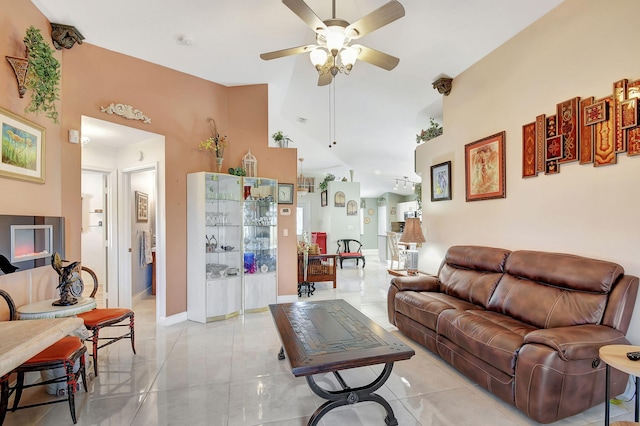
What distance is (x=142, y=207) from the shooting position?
5.05 m

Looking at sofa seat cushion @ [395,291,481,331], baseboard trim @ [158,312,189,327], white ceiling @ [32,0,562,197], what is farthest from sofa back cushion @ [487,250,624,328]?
baseboard trim @ [158,312,189,327]

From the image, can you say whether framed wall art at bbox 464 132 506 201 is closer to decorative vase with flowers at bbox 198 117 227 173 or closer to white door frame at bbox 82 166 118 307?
decorative vase with flowers at bbox 198 117 227 173

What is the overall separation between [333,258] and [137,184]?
3620mm

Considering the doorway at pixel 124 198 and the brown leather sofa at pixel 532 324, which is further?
the doorway at pixel 124 198

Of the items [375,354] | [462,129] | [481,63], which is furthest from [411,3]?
[375,354]

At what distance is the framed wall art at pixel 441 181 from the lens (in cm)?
408

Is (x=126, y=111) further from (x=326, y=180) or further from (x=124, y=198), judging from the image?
(x=326, y=180)

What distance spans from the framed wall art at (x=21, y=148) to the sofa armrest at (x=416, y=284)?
3625 mm

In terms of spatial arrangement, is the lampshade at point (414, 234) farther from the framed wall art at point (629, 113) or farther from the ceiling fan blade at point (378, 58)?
the framed wall art at point (629, 113)

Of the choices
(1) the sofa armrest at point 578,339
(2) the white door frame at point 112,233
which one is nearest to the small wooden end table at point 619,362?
(1) the sofa armrest at point 578,339

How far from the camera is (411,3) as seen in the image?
274 centimetres

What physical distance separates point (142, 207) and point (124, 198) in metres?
0.79

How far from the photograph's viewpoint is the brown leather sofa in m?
1.86

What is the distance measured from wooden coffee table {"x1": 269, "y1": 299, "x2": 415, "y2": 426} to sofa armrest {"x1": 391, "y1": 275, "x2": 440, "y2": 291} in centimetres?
111
